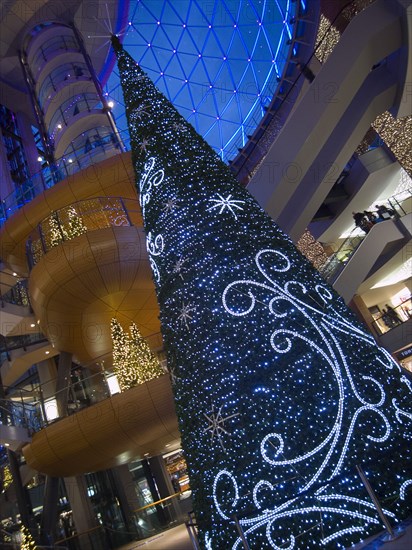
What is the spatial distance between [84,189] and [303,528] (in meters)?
14.7

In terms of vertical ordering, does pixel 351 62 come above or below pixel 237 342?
above

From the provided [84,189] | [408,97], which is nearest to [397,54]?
[408,97]

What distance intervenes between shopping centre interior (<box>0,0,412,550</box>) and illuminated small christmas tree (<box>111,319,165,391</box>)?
5 centimetres

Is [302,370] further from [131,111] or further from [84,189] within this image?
[84,189]

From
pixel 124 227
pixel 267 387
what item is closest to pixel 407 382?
pixel 267 387

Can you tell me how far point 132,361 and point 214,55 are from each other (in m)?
26.4

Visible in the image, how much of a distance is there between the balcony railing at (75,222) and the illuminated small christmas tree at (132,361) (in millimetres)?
3442

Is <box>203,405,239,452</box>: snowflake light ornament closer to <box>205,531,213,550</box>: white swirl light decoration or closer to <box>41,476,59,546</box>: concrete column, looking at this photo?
<box>205,531,213,550</box>: white swirl light decoration

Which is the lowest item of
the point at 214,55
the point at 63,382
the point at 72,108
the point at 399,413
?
the point at 399,413

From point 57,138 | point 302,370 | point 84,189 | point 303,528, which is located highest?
point 57,138

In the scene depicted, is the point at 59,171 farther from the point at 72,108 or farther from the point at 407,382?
the point at 407,382

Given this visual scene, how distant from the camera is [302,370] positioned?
9.74ft

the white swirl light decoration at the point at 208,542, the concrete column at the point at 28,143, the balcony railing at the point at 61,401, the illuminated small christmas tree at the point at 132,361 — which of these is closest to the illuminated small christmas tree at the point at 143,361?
the illuminated small christmas tree at the point at 132,361

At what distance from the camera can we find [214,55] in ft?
97.9
